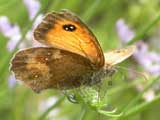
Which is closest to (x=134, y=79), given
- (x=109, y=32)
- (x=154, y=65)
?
(x=154, y=65)

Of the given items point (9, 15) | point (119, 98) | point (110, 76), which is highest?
point (110, 76)

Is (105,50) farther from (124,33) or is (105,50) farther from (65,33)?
(65,33)

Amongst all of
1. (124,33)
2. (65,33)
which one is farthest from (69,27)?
(124,33)

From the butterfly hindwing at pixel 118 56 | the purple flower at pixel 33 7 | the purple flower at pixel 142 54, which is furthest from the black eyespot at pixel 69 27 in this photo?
the purple flower at pixel 142 54

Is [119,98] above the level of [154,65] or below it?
below

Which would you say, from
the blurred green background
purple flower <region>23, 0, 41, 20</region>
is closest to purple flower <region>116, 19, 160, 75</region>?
the blurred green background

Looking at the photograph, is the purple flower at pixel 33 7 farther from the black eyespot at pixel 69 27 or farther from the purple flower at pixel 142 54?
the black eyespot at pixel 69 27

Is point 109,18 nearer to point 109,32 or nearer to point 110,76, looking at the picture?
point 109,32
